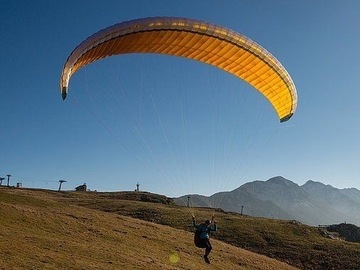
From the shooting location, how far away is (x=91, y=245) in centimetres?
2747

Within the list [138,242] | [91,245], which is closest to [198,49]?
[91,245]

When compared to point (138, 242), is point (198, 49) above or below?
above

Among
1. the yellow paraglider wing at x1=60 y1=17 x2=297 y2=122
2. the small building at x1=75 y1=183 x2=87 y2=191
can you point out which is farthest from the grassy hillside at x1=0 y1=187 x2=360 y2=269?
the small building at x1=75 y1=183 x2=87 y2=191

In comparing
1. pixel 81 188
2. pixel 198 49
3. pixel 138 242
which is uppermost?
pixel 81 188

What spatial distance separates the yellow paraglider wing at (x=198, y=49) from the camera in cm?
1711

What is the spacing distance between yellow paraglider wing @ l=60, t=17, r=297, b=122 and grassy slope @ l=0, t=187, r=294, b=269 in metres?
9.97

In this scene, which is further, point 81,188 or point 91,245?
point 81,188

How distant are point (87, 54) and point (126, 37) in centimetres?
194

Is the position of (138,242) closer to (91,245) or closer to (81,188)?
(91,245)

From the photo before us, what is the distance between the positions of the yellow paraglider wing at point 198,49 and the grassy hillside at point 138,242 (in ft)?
34.7

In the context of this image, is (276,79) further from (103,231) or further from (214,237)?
(214,237)

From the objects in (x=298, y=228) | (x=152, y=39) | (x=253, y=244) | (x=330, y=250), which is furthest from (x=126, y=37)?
(x=298, y=228)

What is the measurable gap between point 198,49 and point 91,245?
15.8 metres

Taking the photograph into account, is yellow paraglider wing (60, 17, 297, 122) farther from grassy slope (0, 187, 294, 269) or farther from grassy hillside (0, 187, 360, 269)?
grassy hillside (0, 187, 360, 269)
